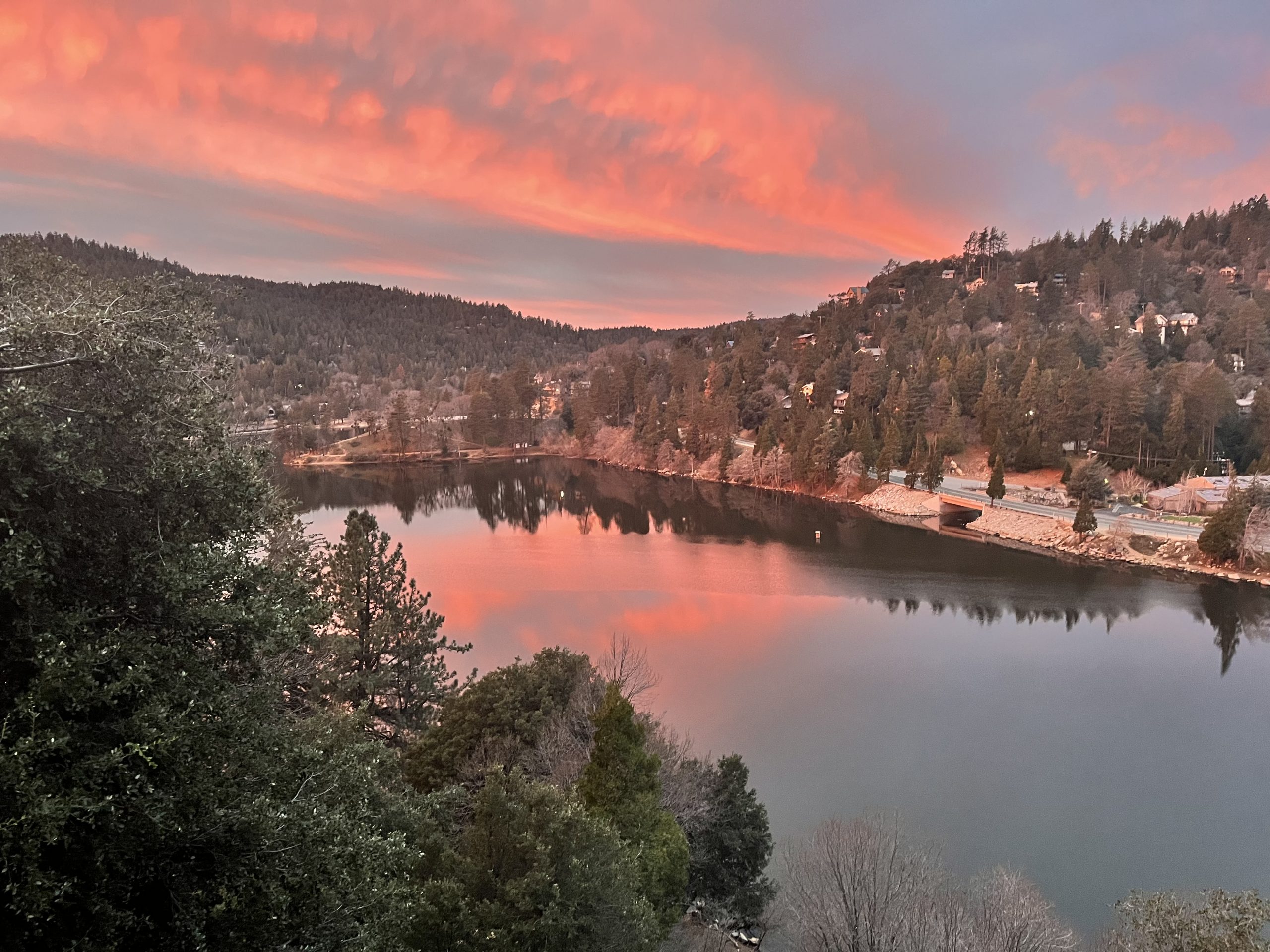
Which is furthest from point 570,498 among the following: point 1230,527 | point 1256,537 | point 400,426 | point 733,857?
point 733,857

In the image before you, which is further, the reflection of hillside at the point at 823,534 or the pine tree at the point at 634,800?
the reflection of hillside at the point at 823,534

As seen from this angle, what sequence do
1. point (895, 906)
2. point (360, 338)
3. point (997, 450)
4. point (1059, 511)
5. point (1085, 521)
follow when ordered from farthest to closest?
point (360, 338)
point (997, 450)
point (1059, 511)
point (1085, 521)
point (895, 906)

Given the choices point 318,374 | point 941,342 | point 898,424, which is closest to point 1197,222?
point 941,342

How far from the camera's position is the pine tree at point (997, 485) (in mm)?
33812

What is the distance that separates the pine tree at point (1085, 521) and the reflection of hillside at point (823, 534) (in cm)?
211

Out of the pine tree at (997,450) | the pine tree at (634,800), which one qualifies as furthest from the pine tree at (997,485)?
the pine tree at (634,800)

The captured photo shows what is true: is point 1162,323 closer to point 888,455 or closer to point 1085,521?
point 888,455

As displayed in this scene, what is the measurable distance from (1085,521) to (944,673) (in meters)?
15.7

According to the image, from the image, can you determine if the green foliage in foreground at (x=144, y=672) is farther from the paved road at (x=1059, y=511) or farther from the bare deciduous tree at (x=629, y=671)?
the paved road at (x=1059, y=511)

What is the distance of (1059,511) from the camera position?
32.0 metres

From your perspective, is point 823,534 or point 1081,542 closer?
point 1081,542

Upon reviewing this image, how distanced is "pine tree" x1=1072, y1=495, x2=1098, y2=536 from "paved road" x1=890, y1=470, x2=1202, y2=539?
1.05 m

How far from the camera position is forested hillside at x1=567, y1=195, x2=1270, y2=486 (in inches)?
1470

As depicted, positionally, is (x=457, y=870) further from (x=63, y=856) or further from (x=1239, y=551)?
(x=1239, y=551)
